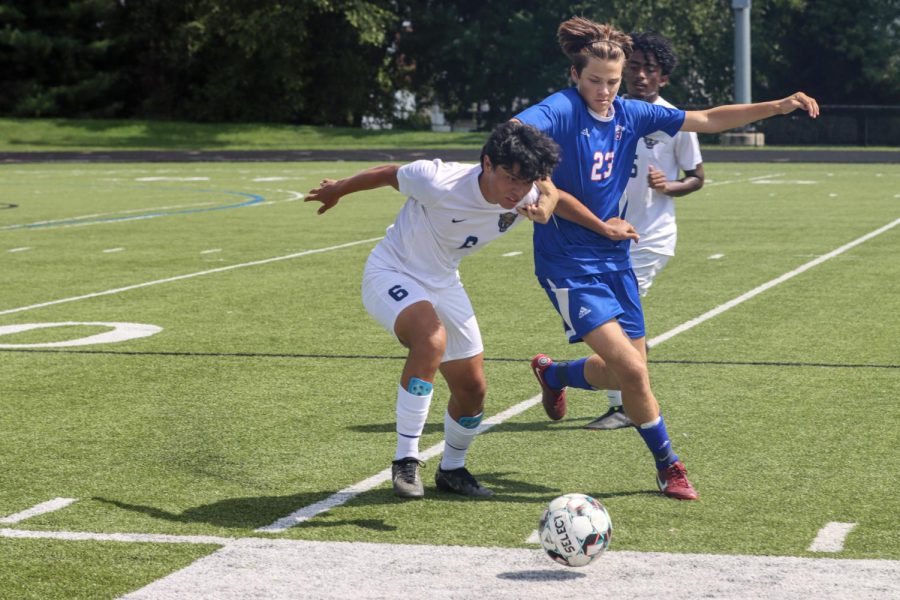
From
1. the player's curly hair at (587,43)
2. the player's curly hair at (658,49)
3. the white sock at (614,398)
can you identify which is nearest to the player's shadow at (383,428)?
the white sock at (614,398)

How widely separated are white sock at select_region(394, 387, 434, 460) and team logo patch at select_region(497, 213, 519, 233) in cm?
76

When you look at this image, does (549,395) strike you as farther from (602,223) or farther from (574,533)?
(574,533)

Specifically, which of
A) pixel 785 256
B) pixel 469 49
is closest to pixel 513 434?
pixel 785 256

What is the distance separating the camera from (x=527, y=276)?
15398 mm

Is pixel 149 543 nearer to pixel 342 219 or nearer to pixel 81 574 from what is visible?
pixel 81 574

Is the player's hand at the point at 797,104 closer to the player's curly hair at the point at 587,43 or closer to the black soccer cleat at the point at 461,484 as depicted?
the player's curly hair at the point at 587,43

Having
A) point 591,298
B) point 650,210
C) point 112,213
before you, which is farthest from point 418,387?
point 112,213

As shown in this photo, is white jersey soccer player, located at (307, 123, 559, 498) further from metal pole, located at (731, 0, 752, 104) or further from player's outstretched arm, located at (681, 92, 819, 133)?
metal pole, located at (731, 0, 752, 104)

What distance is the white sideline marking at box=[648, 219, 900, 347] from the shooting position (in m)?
11.4

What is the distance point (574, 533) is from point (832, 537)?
1.08 m

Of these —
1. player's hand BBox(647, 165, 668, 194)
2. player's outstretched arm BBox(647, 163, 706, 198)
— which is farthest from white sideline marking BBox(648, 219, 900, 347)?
player's hand BBox(647, 165, 668, 194)

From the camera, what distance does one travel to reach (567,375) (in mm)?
7934

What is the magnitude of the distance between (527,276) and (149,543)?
9.81 meters

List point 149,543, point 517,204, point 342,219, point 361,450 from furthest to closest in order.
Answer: point 342,219, point 361,450, point 517,204, point 149,543
